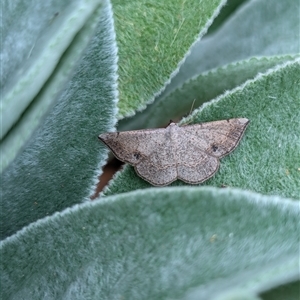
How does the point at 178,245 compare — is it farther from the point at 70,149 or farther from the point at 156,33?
the point at 156,33

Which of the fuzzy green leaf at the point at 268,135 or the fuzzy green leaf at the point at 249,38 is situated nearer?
the fuzzy green leaf at the point at 268,135

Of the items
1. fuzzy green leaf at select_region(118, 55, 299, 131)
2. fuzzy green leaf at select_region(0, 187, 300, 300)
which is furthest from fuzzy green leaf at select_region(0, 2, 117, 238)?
fuzzy green leaf at select_region(118, 55, 299, 131)

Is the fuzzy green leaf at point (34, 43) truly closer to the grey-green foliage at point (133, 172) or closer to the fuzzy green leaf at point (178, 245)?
the grey-green foliage at point (133, 172)

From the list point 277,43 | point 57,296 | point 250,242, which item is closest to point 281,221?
point 250,242

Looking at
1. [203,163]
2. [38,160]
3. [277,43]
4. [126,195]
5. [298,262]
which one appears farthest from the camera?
[277,43]

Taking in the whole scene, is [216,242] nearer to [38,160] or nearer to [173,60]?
[38,160]

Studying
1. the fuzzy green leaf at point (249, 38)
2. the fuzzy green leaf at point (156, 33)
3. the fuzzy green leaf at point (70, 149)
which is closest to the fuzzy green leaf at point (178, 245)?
the fuzzy green leaf at point (70, 149)

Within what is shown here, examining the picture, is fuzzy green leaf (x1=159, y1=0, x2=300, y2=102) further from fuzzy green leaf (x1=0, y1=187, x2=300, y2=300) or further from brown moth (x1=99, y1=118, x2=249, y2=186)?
fuzzy green leaf (x1=0, y1=187, x2=300, y2=300)
